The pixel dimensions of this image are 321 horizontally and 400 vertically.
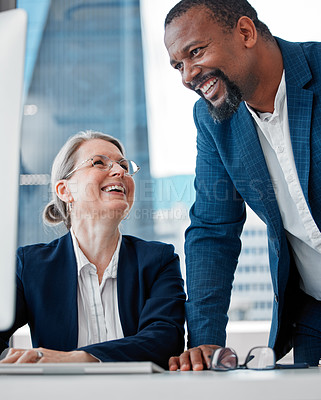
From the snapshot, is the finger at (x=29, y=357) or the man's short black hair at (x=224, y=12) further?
the man's short black hair at (x=224, y=12)

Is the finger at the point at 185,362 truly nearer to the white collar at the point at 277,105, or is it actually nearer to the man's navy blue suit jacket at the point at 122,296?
the man's navy blue suit jacket at the point at 122,296

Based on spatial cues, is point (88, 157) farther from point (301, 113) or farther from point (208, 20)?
point (301, 113)

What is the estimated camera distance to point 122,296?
1.54 meters

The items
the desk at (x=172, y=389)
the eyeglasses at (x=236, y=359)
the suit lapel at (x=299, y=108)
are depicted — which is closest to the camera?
the desk at (x=172, y=389)

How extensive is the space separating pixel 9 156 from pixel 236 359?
47cm

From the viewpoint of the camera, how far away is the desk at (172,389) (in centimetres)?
45

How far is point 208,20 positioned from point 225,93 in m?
0.24

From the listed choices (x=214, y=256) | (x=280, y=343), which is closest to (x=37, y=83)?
(x=214, y=256)

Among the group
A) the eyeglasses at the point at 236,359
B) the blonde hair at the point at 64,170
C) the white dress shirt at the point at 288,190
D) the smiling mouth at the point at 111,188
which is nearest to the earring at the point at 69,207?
the blonde hair at the point at 64,170

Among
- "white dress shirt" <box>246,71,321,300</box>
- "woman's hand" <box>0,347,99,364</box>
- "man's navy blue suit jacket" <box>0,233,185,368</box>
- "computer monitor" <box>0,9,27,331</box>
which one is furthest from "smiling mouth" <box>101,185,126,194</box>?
"computer monitor" <box>0,9,27,331</box>

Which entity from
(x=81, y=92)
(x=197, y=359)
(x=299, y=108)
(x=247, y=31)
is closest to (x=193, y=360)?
(x=197, y=359)

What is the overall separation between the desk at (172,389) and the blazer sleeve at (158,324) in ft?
2.30

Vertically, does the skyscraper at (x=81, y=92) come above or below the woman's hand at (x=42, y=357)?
above

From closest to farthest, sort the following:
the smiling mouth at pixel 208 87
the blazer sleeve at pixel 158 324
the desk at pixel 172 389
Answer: the desk at pixel 172 389 < the blazer sleeve at pixel 158 324 < the smiling mouth at pixel 208 87
